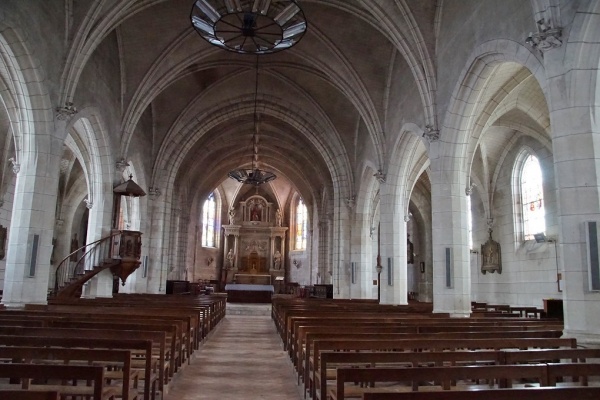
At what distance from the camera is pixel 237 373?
7.80 metres

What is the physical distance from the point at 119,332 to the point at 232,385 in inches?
85.7

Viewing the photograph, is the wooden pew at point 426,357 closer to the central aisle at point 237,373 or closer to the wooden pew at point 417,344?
the wooden pew at point 417,344

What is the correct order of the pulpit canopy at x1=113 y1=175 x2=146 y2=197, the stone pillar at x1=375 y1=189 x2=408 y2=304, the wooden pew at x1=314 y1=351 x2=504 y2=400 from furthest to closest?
the pulpit canopy at x1=113 y1=175 x2=146 y2=197, the stone pillar at x1=375 y1=189 x2=408 y2=304, the wooden pew at x1=314 y1=351 x2=504 y2=400

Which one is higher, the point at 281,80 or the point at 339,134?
the point at 281,80

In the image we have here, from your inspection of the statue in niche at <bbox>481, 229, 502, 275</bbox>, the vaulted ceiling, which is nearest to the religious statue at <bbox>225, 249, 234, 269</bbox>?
the vaulted ceiling

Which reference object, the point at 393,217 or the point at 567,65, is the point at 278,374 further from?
→ the point at 393,217

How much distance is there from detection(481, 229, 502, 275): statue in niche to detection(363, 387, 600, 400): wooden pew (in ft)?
59.1

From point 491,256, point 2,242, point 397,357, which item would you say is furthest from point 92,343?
point 491,256

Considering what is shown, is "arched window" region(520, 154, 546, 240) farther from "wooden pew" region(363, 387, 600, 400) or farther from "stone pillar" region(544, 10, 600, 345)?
"wooden pew" region(363, 387, 600, 400)

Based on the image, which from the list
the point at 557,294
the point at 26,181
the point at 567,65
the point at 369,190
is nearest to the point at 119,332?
the point at 567,65

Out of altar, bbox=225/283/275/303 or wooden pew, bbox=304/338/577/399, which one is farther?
altar, bbox=225/283/275/303

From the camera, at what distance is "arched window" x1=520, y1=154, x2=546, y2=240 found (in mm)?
17672

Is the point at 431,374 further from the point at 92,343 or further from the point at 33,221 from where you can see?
the point at 33,221

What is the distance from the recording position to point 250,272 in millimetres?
41281
